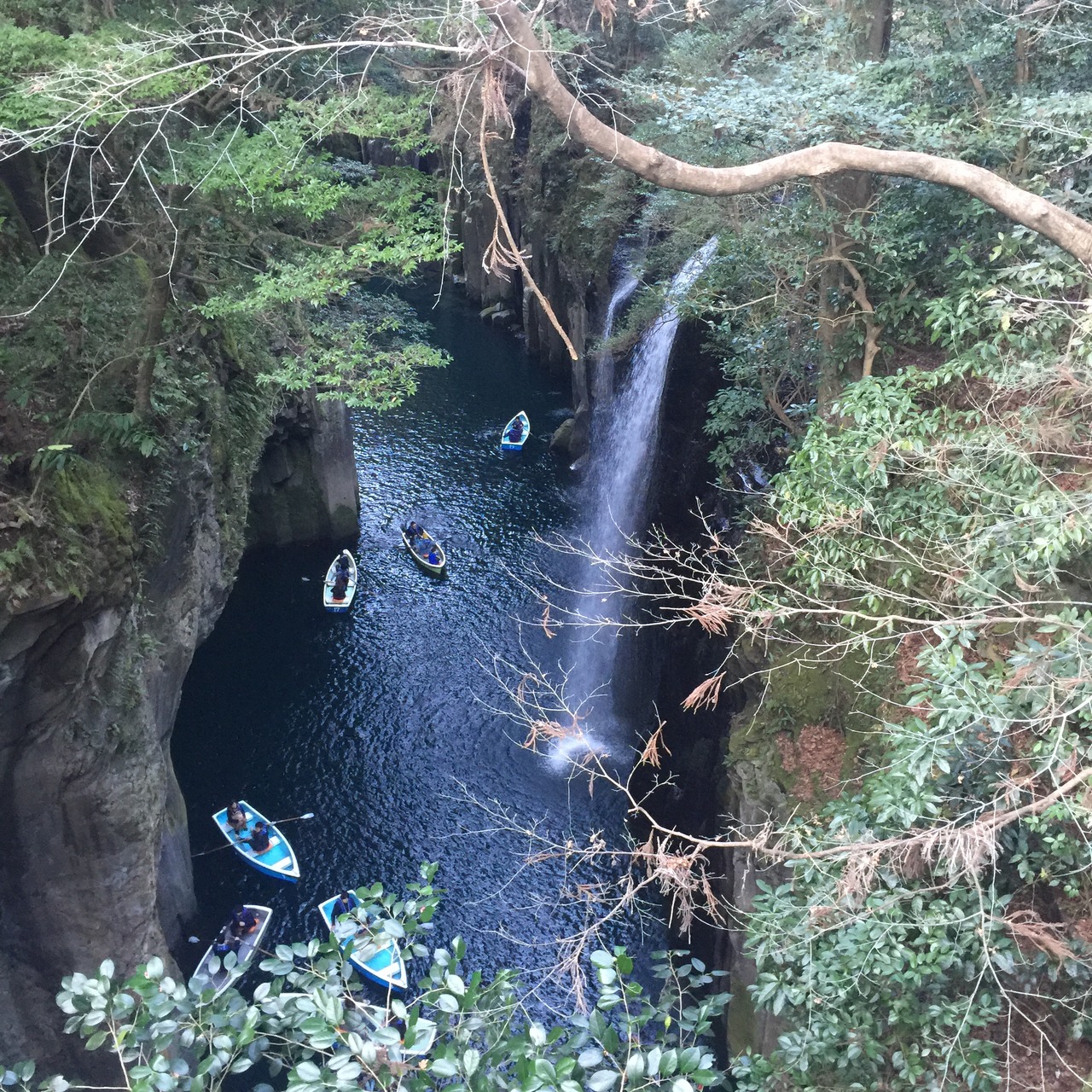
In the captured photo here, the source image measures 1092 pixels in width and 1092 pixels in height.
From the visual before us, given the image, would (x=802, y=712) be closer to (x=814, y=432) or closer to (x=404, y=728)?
(x=814, y=432)

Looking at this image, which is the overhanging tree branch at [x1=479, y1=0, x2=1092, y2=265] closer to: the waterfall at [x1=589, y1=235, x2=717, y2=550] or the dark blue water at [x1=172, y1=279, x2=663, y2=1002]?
the dark blue water at [x1=172, y1=279, x2=663, y2=1002]

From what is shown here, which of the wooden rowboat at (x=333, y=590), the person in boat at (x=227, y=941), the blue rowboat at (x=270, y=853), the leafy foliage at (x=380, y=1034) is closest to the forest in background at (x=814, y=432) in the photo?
the leafy foliage at (x=380, y=1034)

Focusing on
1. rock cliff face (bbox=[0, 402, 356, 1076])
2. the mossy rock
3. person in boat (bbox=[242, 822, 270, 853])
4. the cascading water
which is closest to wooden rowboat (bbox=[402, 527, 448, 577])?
the cascading water

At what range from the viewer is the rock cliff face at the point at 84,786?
8.69 m

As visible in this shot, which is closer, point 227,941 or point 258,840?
point 227,941

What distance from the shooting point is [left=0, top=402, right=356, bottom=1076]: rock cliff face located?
28.5ft

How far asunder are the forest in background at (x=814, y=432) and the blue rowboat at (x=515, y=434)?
11.8 m

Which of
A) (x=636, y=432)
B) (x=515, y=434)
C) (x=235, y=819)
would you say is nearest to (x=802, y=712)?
(x=235, y=819)

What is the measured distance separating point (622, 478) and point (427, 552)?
523cm

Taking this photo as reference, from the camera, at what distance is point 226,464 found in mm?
14875

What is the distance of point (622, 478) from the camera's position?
19.7 m

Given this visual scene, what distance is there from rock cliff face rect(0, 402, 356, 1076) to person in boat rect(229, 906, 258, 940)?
900 mm

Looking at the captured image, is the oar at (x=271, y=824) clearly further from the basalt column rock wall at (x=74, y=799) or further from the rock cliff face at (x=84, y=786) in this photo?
the basalt column rock wall at (x=74, y=799)

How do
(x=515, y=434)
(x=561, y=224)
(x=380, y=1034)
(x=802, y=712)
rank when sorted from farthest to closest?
(x=515, y=434) → (x=561, y=224) → (x=802, y=712) → (x=380, y=1034)
